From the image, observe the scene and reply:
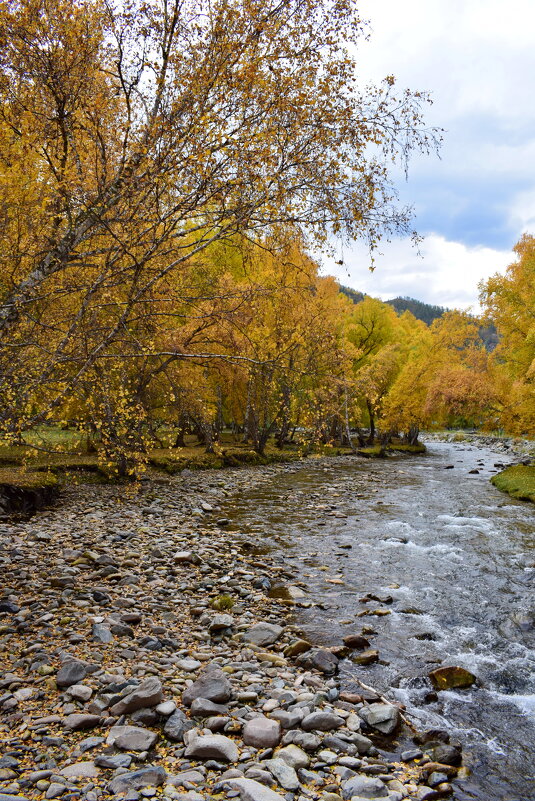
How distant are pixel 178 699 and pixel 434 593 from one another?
5.52 m

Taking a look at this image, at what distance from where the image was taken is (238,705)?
491 centimetres

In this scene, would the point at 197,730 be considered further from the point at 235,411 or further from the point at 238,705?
the point at 235,411

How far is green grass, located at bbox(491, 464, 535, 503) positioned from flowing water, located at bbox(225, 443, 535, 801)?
615 millimetres

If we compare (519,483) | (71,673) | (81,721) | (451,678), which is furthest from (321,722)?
(519,483)

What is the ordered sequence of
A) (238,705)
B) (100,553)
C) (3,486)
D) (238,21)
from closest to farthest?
(238,705) → (238,21) → (100,553) → (3,486)

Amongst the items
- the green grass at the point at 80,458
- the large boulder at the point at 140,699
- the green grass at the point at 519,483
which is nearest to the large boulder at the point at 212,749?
the large boulder at the point at 140,699

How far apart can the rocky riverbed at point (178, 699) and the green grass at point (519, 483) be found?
42.2 feet

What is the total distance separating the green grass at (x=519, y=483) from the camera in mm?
17906

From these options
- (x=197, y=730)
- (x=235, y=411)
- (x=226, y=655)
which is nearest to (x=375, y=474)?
(x=235, y=411)

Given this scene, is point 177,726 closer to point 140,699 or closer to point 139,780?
point 140,699

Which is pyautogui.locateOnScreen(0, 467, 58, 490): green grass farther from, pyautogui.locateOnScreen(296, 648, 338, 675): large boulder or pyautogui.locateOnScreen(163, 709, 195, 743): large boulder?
pyautogui.locateOnScreen(163, 709, 195, 743): large boulder

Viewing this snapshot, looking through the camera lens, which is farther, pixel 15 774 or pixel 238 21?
pixel 238 21

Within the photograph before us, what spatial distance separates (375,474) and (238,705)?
21.9 m

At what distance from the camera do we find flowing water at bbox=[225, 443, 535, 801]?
514 centimetres
